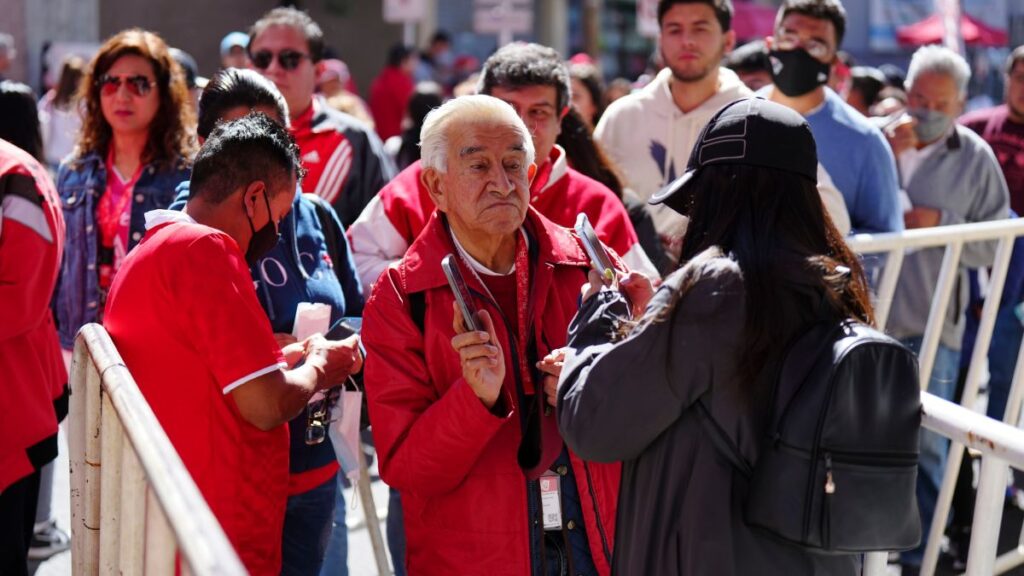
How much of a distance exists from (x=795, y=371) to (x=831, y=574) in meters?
0.43

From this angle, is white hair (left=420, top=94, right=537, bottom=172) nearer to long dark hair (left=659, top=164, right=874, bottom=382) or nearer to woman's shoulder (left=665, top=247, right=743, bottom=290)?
long dark hair (left=659, top=164, right=874, bottom=382)

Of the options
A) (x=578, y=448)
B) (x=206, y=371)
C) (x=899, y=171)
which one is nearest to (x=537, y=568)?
(x=578, y=448)

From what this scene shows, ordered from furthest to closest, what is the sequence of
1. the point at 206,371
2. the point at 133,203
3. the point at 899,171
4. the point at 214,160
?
the point at 899,171 → the point at 133,203 → the point at 214,160 → the point at 206,371

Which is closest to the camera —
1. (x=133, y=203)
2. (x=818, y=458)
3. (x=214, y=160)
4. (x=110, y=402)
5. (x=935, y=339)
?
(x=818, y=458)

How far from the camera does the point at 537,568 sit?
9.39 ft

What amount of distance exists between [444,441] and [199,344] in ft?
1.97

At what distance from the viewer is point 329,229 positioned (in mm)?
3678

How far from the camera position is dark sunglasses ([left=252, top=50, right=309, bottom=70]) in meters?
5.25

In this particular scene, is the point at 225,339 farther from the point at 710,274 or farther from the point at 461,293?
the point at 710,274

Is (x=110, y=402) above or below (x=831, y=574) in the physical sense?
above

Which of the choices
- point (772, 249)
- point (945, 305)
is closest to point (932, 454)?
point (945, 305)

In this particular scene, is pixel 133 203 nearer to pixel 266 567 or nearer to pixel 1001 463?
pixel 266 567

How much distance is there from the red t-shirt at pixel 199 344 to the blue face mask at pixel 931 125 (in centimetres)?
407

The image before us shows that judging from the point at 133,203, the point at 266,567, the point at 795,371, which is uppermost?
the point at 133,203
